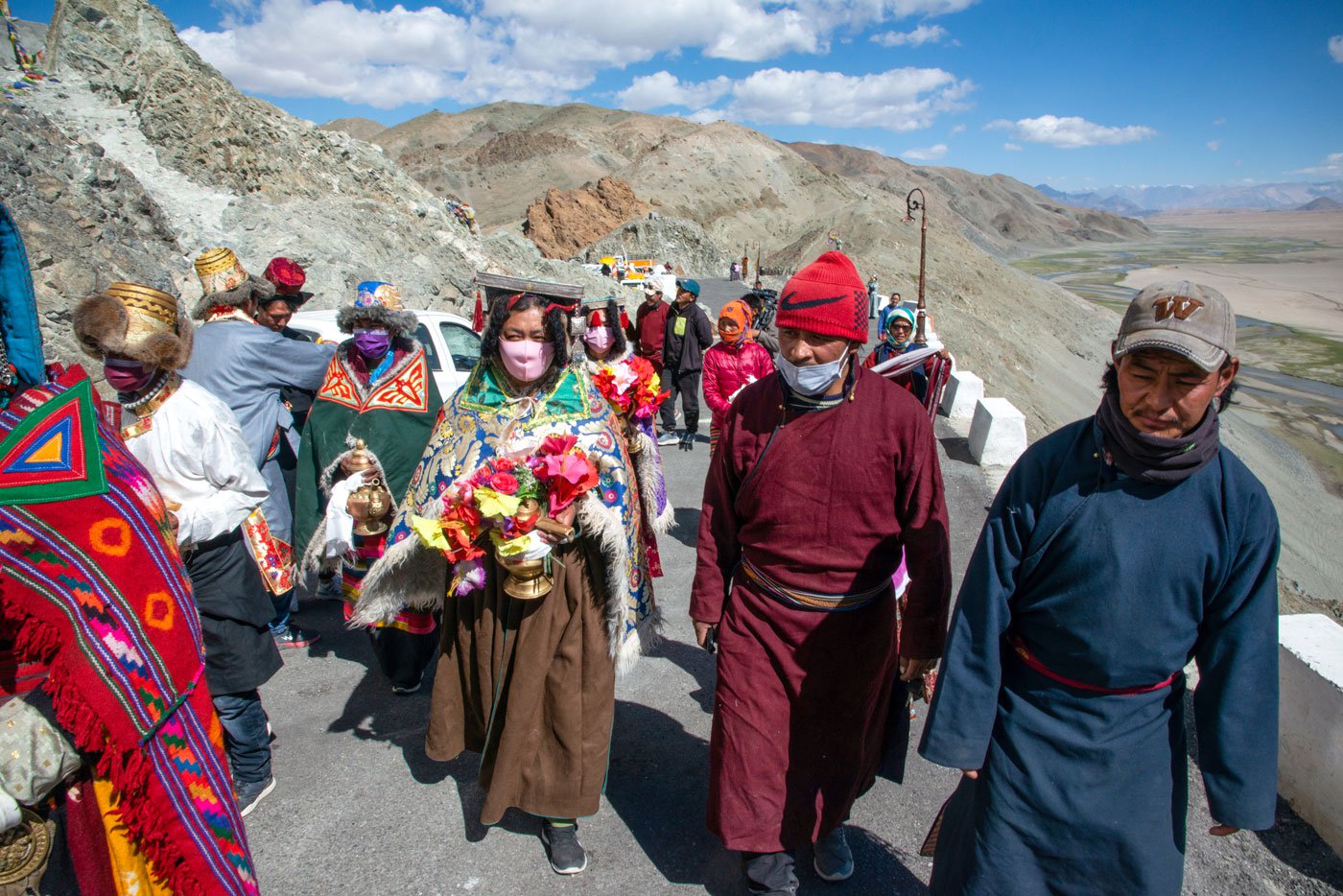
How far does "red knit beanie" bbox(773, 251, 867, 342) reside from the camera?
7.97ft

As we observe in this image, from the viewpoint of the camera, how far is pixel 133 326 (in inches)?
107

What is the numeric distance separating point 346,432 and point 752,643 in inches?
100

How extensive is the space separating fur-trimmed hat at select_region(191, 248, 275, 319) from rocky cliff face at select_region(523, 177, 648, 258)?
42420mm

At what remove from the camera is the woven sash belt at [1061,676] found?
1.91 m

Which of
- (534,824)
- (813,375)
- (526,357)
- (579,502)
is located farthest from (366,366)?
(813,375)

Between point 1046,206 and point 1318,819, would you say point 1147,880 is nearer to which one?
point 1318,819

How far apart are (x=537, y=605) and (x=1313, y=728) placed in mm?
2970

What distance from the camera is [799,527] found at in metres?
2.48

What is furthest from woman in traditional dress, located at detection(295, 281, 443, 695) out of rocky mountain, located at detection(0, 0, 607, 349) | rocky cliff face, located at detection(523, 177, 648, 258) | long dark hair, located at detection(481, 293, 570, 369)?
rocky cliff face, located at detection(523, 177, 648, 258)

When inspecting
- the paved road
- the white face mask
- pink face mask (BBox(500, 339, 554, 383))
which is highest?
pink face mask (BBox(500, 339, 554, 383))

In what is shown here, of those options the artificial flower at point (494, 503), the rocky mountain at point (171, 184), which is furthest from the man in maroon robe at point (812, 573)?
the rocky mountain at point (171, 184)

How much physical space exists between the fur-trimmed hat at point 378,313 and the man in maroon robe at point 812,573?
231cm

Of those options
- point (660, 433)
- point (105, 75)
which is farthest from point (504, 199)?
point (660, 433)

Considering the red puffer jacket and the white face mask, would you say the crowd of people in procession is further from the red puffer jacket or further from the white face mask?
the red puffer jacket
